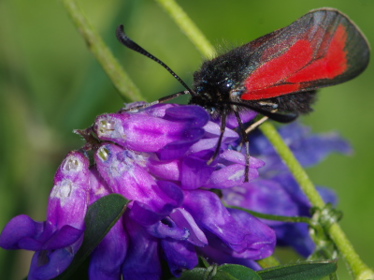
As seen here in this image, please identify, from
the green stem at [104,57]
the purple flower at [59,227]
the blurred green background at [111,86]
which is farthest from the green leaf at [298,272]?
the blurred green background at [111,86]

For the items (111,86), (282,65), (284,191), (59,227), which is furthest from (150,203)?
(111,86)

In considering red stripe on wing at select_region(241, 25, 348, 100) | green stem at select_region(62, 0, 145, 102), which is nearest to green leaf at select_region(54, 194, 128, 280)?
red stripe on wing at select_region(241, 25, 348, 100)

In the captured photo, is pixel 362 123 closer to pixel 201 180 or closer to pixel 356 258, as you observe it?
pixel 356 258

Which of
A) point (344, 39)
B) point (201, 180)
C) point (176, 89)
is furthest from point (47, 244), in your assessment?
point (176, 89)

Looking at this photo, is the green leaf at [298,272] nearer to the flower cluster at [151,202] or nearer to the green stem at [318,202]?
the flower cluster at [151,202]

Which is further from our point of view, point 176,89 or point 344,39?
point 176,89

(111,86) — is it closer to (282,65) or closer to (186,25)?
(186,25)
